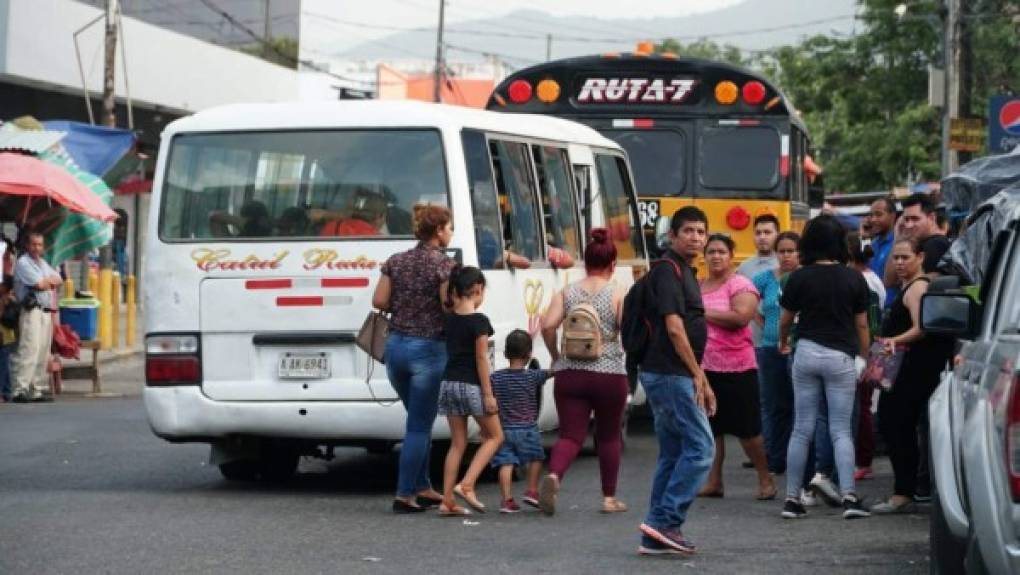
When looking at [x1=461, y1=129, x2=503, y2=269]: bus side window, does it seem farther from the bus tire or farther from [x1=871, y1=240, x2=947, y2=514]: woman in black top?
[x1=871, y1=240, x2=947, y2=514]: woman in black top

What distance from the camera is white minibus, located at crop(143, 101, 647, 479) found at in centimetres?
1294

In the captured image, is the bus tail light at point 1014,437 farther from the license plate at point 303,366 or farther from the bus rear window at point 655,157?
the bus rear window at point 655,157

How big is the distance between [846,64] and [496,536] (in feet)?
122

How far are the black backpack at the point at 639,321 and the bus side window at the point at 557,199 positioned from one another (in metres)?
3.94

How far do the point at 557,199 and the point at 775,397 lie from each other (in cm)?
228

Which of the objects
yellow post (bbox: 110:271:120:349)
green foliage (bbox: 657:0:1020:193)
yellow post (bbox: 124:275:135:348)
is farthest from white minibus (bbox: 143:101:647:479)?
green foliage (bbox: 657:0:1020:193)

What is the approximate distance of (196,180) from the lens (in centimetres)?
1337

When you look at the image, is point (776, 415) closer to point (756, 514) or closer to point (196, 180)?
point (756, 514)

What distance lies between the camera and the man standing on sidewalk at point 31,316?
71.4 ft

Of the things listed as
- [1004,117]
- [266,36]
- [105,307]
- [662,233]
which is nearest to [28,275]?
[105,307]

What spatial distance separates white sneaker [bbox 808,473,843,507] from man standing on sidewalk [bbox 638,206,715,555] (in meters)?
1.93

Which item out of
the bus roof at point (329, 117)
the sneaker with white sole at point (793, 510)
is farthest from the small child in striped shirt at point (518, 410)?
the bus roof at point (329, 117)

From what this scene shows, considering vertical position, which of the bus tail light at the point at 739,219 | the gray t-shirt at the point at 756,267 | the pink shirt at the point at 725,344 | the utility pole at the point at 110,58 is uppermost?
the utility pole at the point at 110,58

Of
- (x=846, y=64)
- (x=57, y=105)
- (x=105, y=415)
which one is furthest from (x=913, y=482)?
(x=846, y=64)
